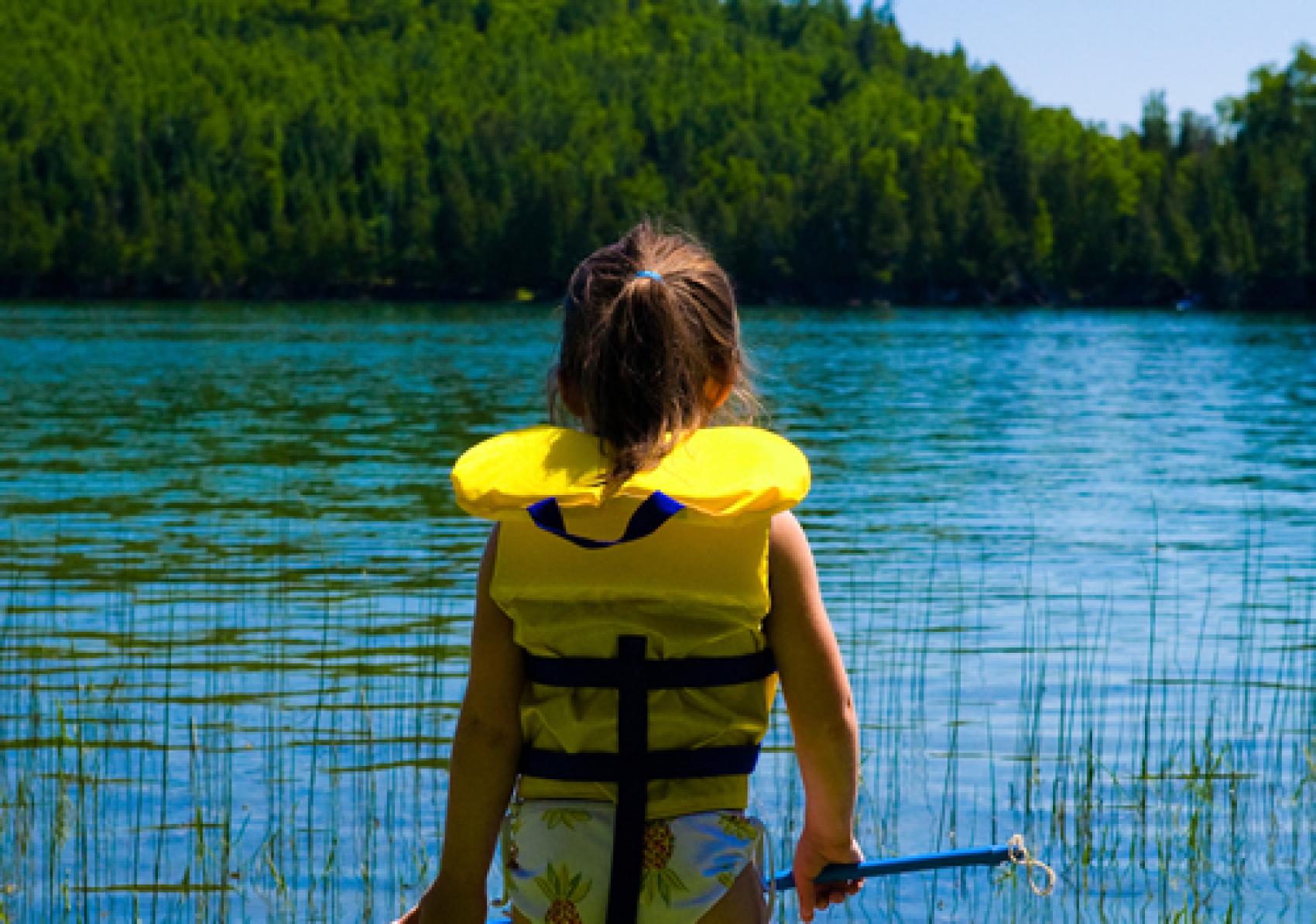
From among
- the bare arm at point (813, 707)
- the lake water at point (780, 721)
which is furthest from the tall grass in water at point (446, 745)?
the bare arm at point (813, 707)

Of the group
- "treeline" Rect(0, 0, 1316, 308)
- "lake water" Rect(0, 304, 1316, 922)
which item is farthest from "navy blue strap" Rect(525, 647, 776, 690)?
"treeline" Rect(0, 0, 1316, 308)

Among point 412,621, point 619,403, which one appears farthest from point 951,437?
point 619,403

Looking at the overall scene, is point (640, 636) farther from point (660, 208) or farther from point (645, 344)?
point (660, 208)

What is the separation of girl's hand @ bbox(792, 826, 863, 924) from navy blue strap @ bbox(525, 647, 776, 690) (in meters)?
0.33

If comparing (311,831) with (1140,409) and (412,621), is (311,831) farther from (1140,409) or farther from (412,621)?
(1140,409)

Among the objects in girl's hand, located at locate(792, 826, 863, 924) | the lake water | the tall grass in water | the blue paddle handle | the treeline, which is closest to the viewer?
the blue paddle handle

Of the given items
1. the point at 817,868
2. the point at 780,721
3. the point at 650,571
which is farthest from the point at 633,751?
the point at 780,721

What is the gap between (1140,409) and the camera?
133ft

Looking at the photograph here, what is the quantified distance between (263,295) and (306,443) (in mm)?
145645

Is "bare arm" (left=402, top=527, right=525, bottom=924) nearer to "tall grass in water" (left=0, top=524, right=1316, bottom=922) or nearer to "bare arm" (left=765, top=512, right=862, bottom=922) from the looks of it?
"bare arm" (left=765, top=512, right=862, bottom=922)

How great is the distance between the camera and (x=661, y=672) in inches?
111

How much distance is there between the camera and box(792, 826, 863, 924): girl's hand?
9.78 ft

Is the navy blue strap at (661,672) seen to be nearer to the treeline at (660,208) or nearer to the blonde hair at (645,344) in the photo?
the blonde hair at (645,344)

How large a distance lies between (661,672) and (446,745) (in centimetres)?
634
